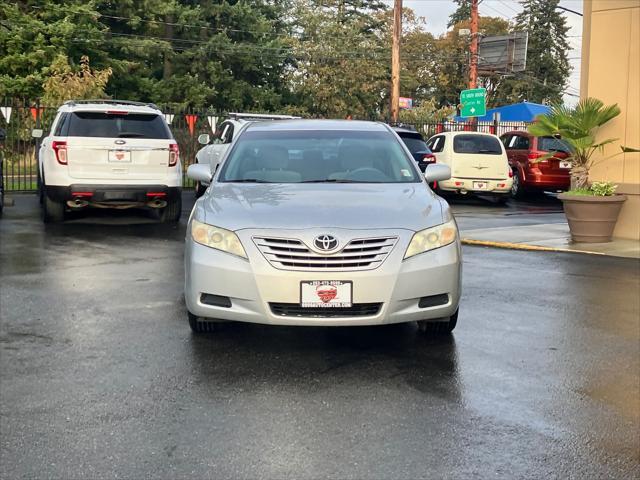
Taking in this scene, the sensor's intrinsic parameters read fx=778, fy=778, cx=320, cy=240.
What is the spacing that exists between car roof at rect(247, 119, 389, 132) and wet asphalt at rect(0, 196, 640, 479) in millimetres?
→ 1814

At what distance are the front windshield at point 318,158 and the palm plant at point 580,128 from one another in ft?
18.4

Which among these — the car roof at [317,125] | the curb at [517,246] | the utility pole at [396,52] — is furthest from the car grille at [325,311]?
the utility pole at [396,52]

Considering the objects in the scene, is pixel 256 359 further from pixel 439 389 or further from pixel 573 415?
pixel 573 415

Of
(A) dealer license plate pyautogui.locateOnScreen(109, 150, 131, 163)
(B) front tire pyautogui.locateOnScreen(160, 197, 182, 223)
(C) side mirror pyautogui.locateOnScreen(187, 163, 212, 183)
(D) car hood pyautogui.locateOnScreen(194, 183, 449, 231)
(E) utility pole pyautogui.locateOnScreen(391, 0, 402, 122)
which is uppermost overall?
(E) utility pole pyautogui.locateOnScreen(391, 0, 402, 122)

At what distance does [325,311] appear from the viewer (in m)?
5.16

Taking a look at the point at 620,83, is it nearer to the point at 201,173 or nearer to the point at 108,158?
the point at 201,173

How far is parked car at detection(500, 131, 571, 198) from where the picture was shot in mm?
20406

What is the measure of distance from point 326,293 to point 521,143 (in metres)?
17.7

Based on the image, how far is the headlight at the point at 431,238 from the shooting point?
5270 mm

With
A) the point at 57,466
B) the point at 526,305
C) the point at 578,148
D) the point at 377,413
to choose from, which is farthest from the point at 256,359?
the point at 578,148

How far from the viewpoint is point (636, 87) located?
11.7 m

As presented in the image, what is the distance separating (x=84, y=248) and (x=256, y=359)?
571 centimetres

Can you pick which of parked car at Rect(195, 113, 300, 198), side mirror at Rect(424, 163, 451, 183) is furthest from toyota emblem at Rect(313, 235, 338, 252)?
parked car at Rect(195, 113, 300, 198)

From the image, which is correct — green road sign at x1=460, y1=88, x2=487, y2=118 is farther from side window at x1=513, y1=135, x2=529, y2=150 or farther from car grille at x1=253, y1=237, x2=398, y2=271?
car grille at x1=253, y1=237, x2=398, y2=271
